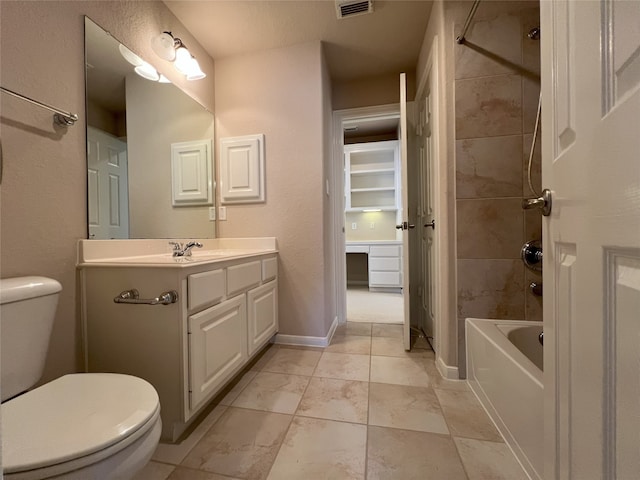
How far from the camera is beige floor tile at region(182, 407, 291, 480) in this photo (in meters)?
0.95

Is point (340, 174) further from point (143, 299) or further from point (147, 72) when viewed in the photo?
point (143, 299)

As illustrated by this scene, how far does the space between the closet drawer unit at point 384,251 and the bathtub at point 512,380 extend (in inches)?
91.7

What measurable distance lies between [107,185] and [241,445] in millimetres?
1340

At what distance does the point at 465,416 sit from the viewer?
1.21m

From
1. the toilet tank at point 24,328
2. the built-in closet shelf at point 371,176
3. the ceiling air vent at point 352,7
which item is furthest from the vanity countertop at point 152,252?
the built-in closet shelf at point 371,176

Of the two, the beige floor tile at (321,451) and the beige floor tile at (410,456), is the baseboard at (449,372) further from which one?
the beige floor tile at (321,451)

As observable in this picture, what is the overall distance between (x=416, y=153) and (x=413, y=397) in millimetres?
1941

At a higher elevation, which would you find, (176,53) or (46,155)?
(176,53)

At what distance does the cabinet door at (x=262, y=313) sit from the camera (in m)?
1.58

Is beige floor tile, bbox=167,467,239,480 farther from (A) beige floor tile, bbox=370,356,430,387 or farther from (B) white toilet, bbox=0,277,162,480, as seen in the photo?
(A) beige floor tile, bbox=370,356,430,387

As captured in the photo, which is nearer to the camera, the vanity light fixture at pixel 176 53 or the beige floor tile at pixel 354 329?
the vanity light fixture at pixel 176 53

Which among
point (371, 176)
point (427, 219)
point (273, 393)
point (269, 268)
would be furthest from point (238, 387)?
point (371, 176)

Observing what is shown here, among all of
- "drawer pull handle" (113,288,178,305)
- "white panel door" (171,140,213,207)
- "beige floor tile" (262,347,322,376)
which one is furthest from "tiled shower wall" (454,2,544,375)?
"white panel door" (171,140,213,207)

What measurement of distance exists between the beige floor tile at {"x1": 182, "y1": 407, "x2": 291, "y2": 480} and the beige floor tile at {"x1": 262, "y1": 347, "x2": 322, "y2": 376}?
400 mm
